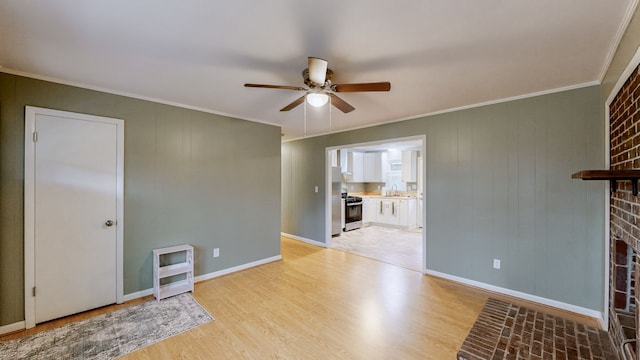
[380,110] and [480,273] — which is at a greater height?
[380,110]

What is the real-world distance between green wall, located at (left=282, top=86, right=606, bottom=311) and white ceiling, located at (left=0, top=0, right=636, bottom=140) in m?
0.35

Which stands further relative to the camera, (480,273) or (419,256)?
(419,256)

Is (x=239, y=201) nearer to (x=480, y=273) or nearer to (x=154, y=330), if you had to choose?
(x=154, y=330)

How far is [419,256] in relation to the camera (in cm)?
462

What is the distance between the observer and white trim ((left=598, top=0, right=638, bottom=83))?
143cm

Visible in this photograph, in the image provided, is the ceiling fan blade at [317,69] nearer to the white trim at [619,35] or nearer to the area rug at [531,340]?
the white trim at [619,35]

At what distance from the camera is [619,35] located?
168cm

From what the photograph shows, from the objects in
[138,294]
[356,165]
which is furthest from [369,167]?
[138,294]

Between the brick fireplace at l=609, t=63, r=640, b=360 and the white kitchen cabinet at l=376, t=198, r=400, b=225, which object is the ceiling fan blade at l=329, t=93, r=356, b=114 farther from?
the white kitchen cabinet at l=376, t=198, r=400, b=225

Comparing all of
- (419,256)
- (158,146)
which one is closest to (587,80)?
(419,256)

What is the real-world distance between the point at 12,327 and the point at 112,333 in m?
0.92

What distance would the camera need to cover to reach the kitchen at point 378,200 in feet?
18.0

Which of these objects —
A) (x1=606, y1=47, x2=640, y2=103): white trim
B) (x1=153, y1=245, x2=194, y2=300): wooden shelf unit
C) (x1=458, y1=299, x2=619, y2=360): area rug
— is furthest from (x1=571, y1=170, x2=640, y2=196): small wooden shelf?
(x1=153, y1=245, x2=194, y2=300): wooden shelf unit

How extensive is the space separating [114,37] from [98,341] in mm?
2429
